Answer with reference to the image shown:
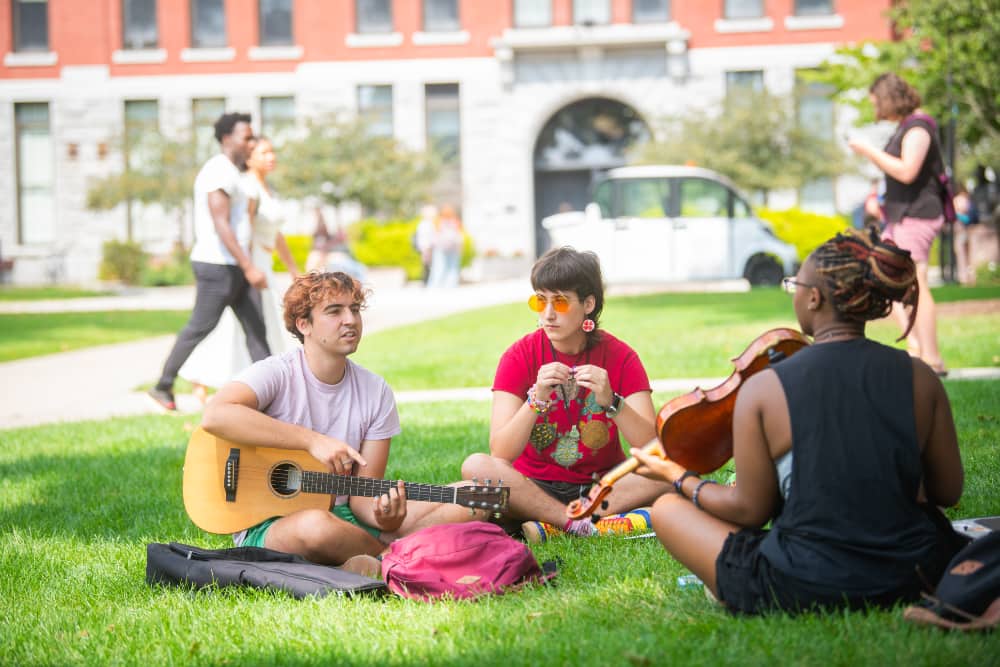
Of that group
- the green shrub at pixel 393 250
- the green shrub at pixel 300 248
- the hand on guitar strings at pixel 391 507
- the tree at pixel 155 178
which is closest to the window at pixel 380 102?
the green shrub at pixel 300 248

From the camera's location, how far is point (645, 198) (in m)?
21.6

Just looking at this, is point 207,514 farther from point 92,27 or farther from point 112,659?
point 92,27

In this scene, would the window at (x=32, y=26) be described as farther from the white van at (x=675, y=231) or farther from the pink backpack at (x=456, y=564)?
the pink backpack at (x=456, y=564)

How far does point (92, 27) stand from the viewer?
36.0 meters

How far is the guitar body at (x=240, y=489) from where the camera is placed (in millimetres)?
4492

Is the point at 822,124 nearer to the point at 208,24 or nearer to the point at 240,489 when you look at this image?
the point at 208,24

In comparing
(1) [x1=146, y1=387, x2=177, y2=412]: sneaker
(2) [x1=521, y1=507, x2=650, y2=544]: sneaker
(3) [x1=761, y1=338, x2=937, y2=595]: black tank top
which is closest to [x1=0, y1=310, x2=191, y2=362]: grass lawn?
(1) [x1=146, y1=387, x2=177, y2=412]: sneaker

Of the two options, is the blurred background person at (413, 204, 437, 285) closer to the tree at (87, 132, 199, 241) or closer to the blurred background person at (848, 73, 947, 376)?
the tree at (87, 132, 199, 241)

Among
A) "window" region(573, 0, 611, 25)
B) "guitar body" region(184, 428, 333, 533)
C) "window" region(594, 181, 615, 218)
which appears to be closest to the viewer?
"guitar body" region(184, 428, 333, 533)

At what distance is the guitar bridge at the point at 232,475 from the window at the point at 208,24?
33704 millimetres

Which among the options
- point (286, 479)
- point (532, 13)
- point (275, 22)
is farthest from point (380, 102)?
point (286, 479)

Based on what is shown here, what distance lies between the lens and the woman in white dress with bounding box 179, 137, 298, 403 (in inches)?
347

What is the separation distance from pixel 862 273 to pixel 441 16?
33.5 m

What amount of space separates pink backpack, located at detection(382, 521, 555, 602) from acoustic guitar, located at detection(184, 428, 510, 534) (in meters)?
0.45
